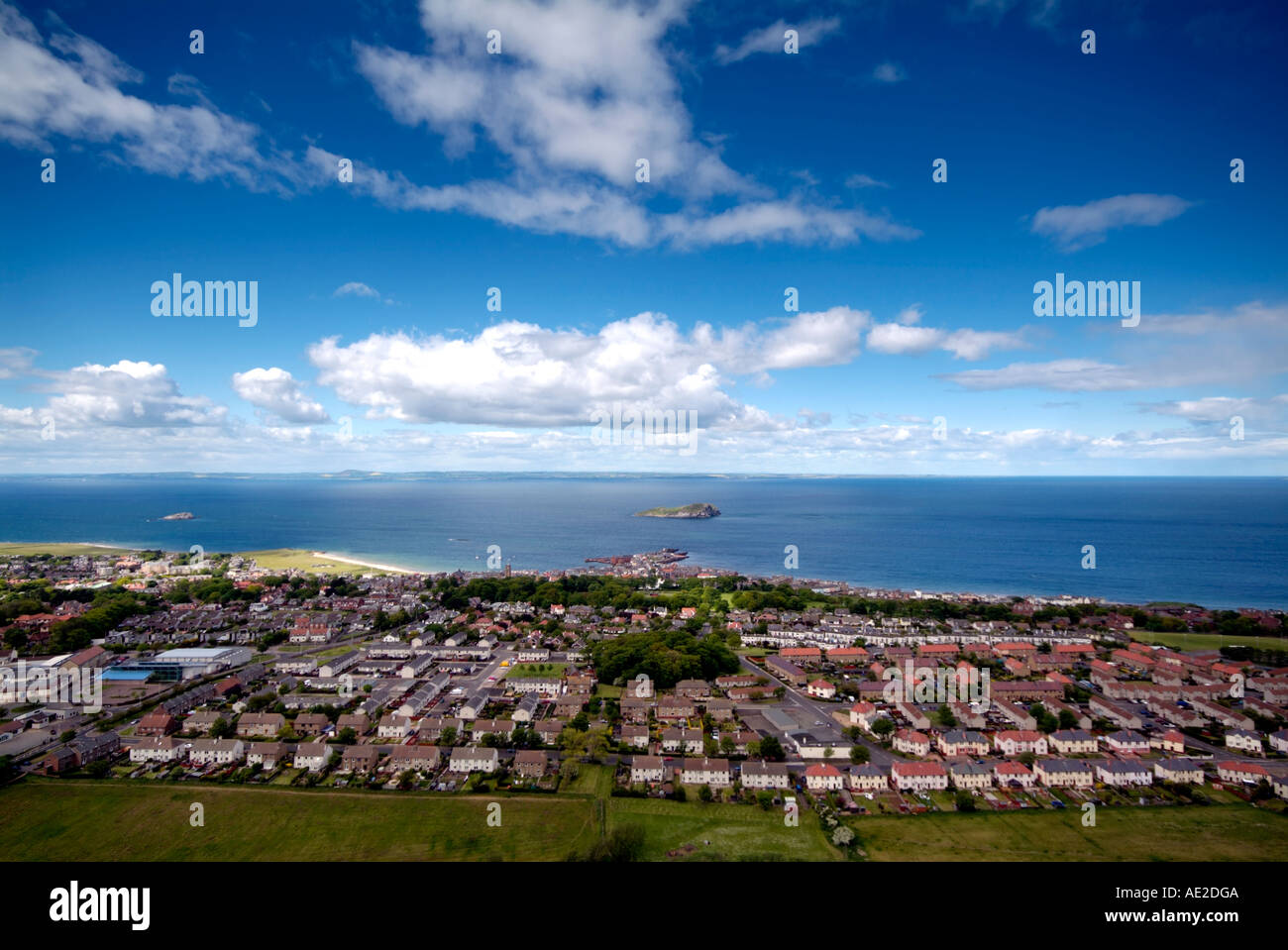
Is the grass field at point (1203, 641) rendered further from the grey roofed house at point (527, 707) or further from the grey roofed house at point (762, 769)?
the grey roofed house at point (527, 707)

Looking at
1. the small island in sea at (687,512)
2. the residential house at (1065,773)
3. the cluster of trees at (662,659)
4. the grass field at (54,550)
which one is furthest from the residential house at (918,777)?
the small island in sea at (687,512)

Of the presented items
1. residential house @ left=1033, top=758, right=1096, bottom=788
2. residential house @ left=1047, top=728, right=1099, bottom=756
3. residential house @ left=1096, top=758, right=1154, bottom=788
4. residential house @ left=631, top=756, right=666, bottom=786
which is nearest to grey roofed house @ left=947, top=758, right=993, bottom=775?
residential house @ left=1033, top=758, right=1096, bottom=788

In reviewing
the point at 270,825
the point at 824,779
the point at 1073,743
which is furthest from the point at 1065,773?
the point at 270,825

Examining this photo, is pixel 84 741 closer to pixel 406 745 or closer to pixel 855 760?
pixel 406 745

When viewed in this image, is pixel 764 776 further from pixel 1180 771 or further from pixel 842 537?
pixel 842 537
